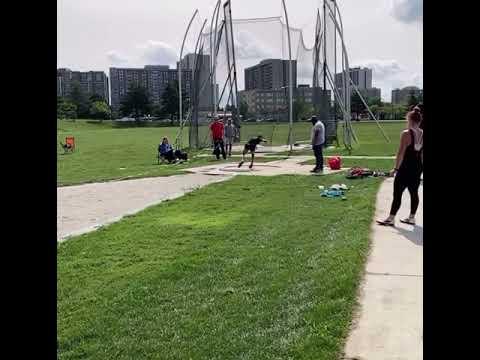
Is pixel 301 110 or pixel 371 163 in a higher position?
pixel 301 110

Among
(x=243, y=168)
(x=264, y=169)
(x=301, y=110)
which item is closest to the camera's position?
(x=264, y=169)

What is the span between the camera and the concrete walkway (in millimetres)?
3754

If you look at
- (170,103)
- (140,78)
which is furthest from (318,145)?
(140,78)

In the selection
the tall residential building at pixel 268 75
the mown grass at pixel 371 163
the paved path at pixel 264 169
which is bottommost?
the paved path at pixel 264 169

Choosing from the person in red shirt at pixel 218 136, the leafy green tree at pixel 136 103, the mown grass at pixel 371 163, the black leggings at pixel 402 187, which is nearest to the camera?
the black leggings at pixel 402 187

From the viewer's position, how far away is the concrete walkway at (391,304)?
12.3 ft

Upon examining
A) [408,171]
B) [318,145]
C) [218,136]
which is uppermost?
[218,136]

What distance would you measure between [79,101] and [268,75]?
78.1 metres

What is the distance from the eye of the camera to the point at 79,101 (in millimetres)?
98000

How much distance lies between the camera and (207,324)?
4.33m

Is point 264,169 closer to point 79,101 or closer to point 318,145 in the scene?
point 318,145

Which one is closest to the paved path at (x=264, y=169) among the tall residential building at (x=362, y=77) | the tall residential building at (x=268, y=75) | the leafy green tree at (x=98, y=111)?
the tall residential building at (x=268, y=75)

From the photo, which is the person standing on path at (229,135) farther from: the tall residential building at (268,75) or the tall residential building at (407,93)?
the tall residential building at (407,93)

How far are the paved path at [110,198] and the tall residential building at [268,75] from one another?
10417mm
